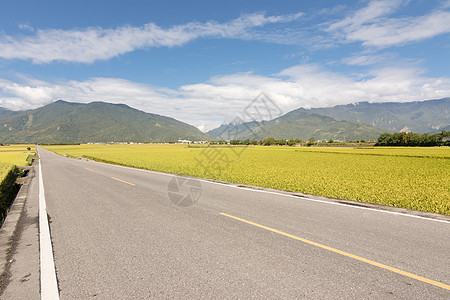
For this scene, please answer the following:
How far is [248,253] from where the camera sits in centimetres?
441

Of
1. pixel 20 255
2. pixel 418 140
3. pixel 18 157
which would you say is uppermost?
pixel 418 140

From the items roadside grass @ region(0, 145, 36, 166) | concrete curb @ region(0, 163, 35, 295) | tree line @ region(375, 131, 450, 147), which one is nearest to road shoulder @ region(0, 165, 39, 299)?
concrete curb @ region(0, 163, 35, 295)

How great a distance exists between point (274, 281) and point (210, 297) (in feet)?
3.44

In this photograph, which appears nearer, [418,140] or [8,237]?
[8,237]

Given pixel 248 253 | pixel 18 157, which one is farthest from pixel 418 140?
pixel 18 157

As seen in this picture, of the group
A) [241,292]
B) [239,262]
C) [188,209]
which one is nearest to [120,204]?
[188,209]

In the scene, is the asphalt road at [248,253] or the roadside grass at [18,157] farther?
the roadside grass at [18,157]

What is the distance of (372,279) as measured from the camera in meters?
3.49

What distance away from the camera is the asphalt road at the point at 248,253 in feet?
10.9

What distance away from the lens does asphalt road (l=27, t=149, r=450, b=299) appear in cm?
333

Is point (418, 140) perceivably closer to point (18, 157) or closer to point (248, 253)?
point (248, 253)

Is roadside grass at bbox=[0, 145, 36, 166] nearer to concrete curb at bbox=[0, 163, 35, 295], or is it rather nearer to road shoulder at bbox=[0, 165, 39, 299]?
concrete curb at bbox=[0, 163, 35, 295]

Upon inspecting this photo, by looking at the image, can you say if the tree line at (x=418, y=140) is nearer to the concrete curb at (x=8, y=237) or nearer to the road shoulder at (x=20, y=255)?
the road shoulder at (x=20, y=255)

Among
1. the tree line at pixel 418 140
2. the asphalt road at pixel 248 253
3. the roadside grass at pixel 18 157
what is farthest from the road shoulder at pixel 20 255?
the tree line at pixel 418 140
